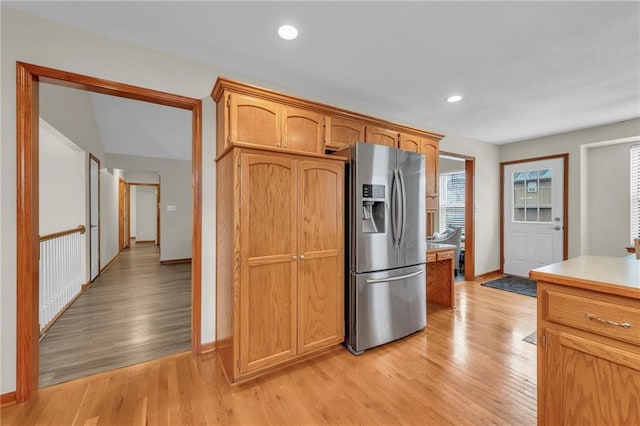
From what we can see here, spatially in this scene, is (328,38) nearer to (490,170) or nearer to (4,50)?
(4,50)

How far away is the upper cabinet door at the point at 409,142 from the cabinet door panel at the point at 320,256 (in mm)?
1299

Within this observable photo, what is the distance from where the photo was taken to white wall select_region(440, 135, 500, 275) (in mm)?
4781

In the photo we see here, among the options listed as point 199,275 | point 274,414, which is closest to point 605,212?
point 274,414

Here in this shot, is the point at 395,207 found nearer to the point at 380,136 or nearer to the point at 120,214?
the point at 380,136

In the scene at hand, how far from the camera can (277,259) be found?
6.81 feet

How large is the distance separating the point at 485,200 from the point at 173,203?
6.74 meters

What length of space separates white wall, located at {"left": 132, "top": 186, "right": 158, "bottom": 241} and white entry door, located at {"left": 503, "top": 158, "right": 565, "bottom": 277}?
1086cm

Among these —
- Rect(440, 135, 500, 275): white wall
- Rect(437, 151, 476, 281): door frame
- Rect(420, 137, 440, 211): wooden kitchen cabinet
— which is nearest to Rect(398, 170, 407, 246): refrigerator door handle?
Rect(420, 137, 440, 211): wooden kitchen cabinet

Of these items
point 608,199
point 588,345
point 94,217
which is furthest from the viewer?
point 94,217

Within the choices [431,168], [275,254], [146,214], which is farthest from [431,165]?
[146,214]

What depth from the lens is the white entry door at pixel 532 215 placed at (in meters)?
4.50

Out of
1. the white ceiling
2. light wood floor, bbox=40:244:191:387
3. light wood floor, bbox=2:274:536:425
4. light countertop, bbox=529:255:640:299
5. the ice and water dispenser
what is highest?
the white ceiling

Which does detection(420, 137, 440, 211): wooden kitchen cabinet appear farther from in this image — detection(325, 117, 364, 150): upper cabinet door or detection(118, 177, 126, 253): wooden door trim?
detection(118, 177, 126, 253): wooden door trim

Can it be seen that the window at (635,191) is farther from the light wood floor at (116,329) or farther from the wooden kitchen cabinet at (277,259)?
the light wood floor at (116,329)
